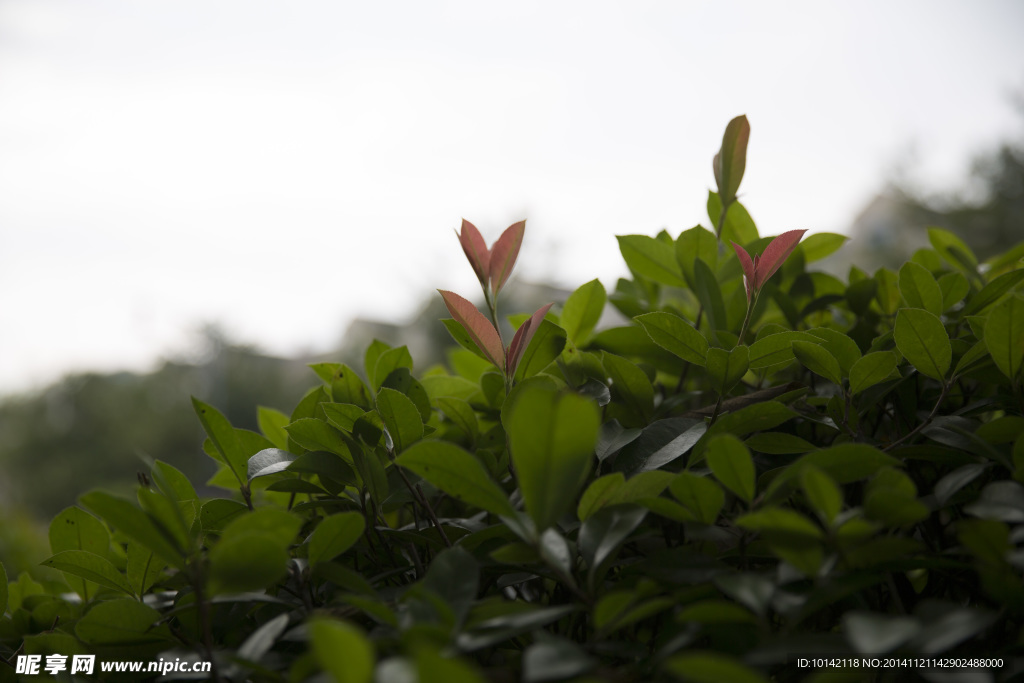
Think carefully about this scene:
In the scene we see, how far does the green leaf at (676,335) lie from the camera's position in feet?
1.25

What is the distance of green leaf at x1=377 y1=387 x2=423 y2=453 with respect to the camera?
14.0 inches

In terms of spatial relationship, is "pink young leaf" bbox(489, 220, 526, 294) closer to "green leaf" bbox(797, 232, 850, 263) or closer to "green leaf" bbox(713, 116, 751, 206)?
"green leaf" bbox(713, 116, 751, 206)

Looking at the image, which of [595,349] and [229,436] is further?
[595,349]

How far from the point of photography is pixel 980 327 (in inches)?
14.6

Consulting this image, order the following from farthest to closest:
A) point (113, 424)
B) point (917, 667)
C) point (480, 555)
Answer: point (113, 424), point (480, 555), point (917, 667)

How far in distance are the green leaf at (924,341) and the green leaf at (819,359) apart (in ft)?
0.12

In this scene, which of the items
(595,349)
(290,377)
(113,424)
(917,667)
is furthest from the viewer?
(290,377)

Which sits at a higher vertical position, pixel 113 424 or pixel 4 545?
pixel 4 545

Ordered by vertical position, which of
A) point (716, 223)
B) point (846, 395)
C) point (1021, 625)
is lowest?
point (1021, 625)

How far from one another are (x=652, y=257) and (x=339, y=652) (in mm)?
414

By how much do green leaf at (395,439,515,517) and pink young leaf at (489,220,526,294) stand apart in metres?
0.16

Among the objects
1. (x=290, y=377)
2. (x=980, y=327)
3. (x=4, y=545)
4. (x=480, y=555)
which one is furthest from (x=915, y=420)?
(x=290, y=377)

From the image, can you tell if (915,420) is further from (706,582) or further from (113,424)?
A: (113,424)

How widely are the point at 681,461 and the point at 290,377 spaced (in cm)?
1674
